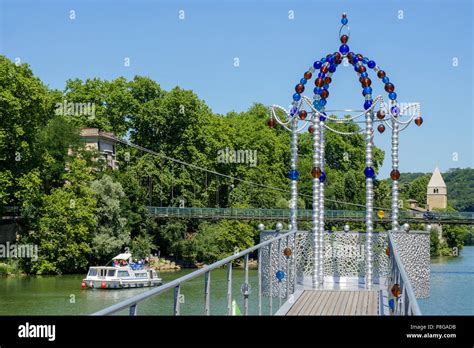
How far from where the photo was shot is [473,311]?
2966cm

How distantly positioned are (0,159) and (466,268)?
2735 centimetres

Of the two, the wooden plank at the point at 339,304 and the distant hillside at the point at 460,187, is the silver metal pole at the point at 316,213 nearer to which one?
the wooden plank at the point at 339,304

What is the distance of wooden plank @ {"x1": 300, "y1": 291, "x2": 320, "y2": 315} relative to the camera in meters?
12.0

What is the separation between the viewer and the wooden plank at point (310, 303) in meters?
12.0

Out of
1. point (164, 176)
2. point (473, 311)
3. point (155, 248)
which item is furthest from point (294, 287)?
point (164, 176)

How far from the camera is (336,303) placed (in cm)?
1300

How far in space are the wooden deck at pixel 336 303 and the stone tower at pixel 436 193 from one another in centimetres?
8507

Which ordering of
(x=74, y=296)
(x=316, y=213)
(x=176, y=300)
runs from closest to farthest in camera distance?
(x=176, y=300) → (x=316, y=213) → (x=74, y=296)

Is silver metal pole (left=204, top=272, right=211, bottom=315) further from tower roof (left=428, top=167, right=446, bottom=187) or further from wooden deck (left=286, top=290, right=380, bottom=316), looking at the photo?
tower roof (left=428, top=167, right=446, bottom=187)

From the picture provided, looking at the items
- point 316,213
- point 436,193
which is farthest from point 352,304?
point 436,193

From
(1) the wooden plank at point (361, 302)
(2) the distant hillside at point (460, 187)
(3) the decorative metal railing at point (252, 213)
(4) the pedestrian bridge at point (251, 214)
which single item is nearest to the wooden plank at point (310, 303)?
(1) the wooden plank at point (361, 302)

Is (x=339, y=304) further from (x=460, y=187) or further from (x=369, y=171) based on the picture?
(x=460, y=187)

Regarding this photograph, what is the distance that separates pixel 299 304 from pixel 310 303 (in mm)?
210

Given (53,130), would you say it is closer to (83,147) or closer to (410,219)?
(83,147)
